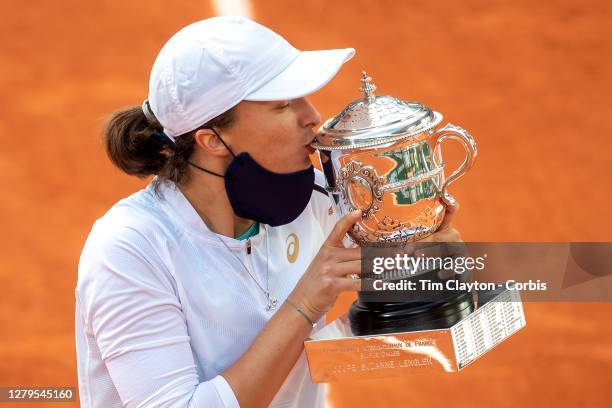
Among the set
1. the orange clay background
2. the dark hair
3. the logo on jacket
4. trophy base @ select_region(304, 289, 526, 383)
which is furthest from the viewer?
the orange clay background

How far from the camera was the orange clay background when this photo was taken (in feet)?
11.9

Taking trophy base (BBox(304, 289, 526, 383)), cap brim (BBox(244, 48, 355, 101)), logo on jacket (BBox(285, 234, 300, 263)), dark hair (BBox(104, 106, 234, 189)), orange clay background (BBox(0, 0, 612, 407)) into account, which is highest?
cap brim (BBox(244, 48, 355, 101))

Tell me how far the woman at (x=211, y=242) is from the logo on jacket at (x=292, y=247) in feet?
0.09

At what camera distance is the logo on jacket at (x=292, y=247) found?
2.29m

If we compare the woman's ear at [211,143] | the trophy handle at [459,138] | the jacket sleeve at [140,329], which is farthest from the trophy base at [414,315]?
the woman's ear at [211,143]

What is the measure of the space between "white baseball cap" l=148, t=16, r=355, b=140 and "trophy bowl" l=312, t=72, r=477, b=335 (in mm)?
135

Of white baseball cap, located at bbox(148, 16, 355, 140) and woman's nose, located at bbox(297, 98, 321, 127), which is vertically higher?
white baseball cap, located at bbox(148, 16, 355, 140)

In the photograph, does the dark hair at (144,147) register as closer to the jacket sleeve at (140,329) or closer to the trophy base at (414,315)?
the jacket sleeve at (140,329)

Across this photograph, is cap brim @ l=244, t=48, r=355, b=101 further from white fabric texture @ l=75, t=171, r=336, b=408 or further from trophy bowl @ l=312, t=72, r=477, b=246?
white fabric texture @ l=75, t=171, r=336, b=408

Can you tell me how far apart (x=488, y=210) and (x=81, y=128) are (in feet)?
7.41

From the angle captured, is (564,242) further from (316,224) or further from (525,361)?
(316,224)

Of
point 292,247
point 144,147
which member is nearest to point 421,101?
point 292,247

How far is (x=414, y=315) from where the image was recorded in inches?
79.6

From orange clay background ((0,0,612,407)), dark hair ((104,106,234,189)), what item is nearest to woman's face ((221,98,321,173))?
dark hair ((104,106,234,189))
